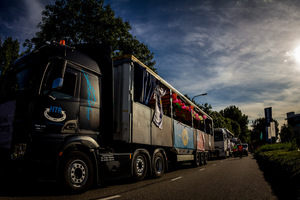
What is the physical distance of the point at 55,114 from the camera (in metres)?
4.69

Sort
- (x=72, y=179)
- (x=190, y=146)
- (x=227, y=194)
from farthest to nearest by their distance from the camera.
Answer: (x=190, y=146)
(x=227, y=194)
(x=72, y=179)

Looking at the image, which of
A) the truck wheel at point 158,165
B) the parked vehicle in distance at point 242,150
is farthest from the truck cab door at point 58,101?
the parked vehicle in distance at point 242,150

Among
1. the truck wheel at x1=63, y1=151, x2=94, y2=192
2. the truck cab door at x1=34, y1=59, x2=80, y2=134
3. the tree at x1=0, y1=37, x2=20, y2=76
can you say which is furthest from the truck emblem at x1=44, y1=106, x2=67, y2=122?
the tree at x1=0, y1=37, x2=20, y2=76

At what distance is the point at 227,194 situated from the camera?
4969 mm

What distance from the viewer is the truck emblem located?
15.0 ft

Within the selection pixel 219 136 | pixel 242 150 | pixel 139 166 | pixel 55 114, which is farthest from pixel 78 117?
pixel 242 150

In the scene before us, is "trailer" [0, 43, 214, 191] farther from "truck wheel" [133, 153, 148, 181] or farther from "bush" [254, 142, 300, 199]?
"bush" [254, 142, 300, 199]

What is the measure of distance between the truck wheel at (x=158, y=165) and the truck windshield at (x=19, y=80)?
4701mm

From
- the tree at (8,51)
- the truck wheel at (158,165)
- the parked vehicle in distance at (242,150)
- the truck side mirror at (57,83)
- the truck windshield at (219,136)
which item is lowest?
the parked vehicle in distance at (242,150)

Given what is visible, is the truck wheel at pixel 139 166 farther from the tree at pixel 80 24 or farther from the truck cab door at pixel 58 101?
the tree at pixel 80 24

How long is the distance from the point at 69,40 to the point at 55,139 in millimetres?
15780

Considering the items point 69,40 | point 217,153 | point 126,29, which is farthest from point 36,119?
point 217,153

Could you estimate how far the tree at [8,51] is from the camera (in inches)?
906

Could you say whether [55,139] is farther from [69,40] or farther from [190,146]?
[69,40]
